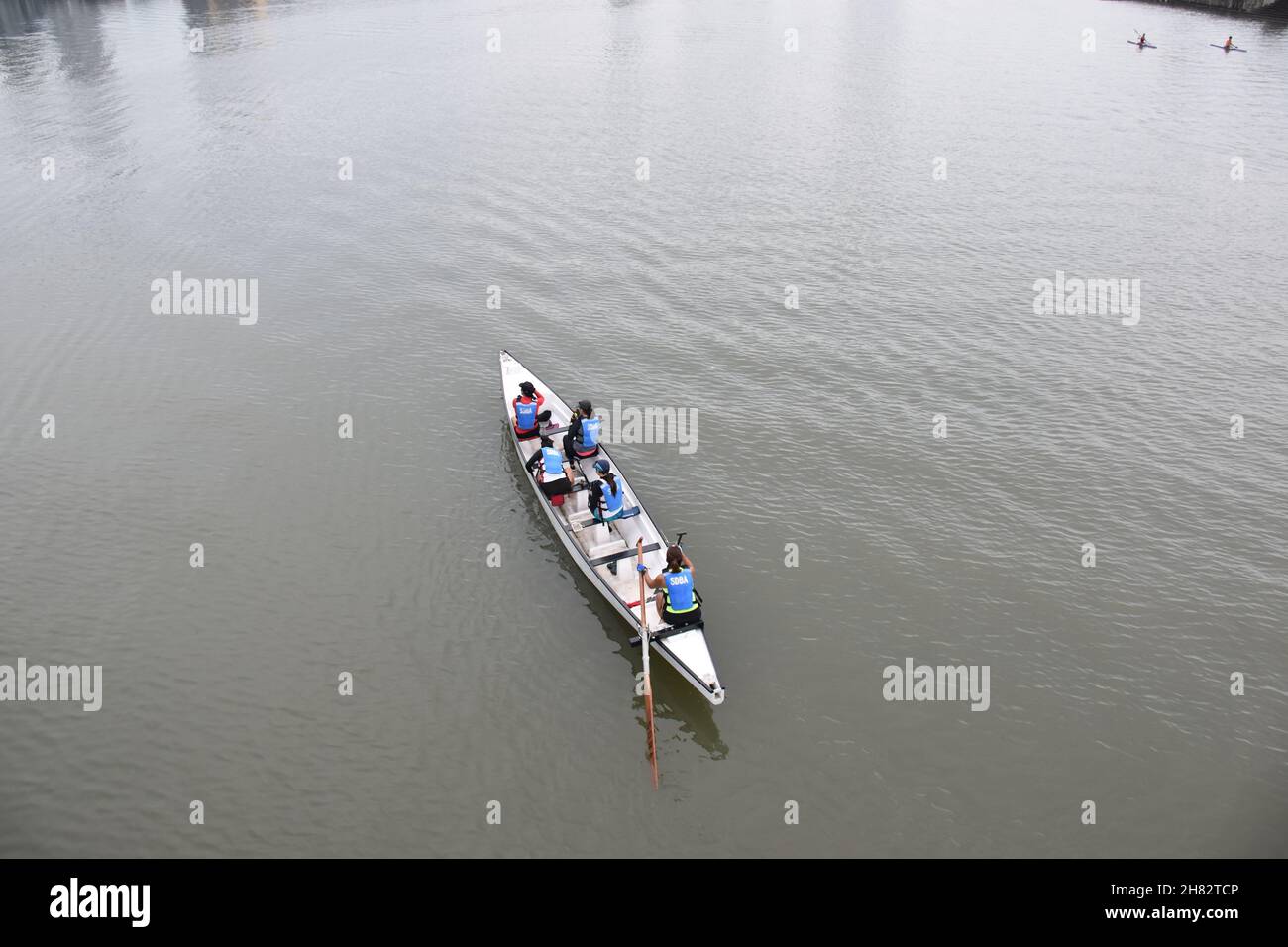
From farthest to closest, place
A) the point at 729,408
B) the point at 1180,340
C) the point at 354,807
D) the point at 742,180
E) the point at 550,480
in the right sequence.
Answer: the point at 742,180
the point at 1180,340
the point at 729,408
the point at 550,480
the point at 354,807

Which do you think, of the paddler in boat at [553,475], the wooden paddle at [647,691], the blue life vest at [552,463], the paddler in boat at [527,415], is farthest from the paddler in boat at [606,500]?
the paddler in boat at [527,415]

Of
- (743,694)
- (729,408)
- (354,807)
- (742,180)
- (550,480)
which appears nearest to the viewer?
(354,807)

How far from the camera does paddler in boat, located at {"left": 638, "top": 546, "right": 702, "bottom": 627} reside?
18656 mm

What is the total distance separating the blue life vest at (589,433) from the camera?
947 inches

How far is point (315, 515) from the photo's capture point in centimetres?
2381

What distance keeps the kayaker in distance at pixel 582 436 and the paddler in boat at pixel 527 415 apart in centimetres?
172

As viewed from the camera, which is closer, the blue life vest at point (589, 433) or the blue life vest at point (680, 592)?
the blue life vest at point (680, 592)

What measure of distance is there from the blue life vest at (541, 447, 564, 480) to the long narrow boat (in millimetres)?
569

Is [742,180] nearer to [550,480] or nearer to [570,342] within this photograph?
[570,342]

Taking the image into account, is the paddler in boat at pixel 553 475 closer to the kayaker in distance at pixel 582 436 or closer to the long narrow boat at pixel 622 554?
the long narrow boat at pixel 622 554

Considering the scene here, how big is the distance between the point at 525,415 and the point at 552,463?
2.87 metres

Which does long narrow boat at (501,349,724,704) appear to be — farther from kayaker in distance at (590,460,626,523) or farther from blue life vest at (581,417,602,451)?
blue life vest at (581,417,602,451)

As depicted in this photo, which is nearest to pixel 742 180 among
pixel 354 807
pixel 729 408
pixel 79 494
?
pixel 729 408
